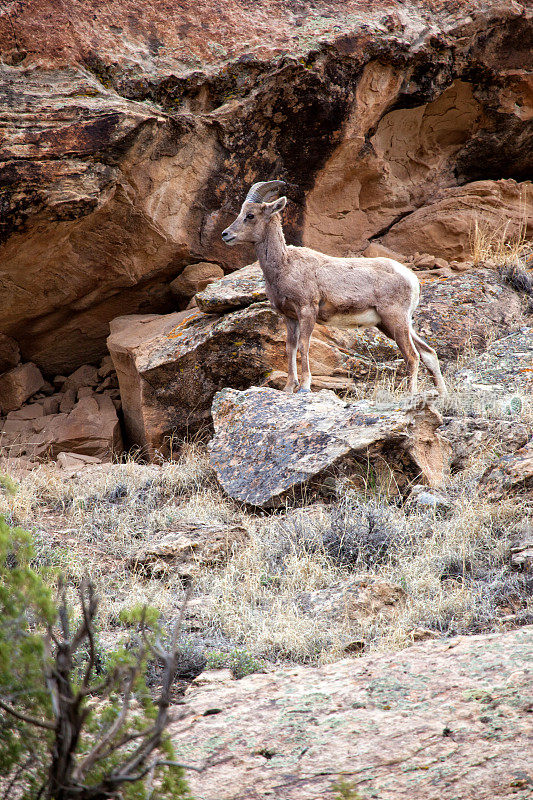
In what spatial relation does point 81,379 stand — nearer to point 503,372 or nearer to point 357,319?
point 357,319

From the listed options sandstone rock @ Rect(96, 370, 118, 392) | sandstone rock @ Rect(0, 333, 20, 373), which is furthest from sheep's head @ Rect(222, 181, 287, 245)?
sandstone rock @ Rect(0, 333, 20, 373)

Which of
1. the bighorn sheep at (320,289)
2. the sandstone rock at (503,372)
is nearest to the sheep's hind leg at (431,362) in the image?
the bighorn sheep at (320,289)

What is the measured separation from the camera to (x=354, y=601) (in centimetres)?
453

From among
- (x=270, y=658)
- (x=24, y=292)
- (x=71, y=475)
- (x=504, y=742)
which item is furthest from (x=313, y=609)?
(x=24, y=292)

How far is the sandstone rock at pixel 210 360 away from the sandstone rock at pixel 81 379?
1648 millimetres

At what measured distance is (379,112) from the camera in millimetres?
10789

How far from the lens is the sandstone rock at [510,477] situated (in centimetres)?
589

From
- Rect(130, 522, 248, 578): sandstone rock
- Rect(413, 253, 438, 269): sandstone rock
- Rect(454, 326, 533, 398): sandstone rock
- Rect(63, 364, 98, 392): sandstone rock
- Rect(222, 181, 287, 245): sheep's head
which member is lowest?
Rect(63, 364, 98, 392): sandstone rock

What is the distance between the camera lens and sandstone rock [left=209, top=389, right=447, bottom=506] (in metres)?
6.37

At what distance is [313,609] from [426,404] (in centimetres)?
279

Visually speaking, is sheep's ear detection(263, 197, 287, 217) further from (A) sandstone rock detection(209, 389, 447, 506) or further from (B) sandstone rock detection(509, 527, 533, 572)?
(B) sandstone rock detection(509, 527, 533, 572)

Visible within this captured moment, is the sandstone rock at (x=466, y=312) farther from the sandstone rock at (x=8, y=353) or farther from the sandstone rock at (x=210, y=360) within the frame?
the sandstone rock at (x=8, y=353)

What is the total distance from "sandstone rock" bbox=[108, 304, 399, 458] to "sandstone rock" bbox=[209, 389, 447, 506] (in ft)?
4.57

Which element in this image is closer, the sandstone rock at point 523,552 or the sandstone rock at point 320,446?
the sandstone rock at point 523,552
